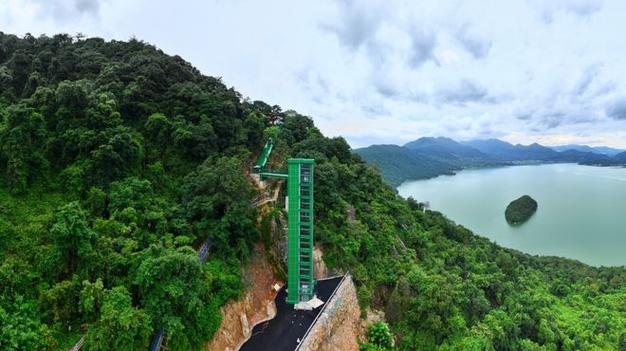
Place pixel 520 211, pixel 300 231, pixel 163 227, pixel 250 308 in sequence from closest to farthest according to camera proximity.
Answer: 1. pixel 163 227
2. pixel 250 308
3. pixel 300 231
4. pixel 520 211

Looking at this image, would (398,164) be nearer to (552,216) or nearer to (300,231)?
(552,216)

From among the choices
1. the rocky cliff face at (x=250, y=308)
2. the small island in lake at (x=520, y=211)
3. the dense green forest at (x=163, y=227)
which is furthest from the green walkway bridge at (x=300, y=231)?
the small island in lake at (x=520, y=211)

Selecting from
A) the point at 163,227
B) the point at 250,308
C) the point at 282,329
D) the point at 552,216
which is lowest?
the point at 552,216

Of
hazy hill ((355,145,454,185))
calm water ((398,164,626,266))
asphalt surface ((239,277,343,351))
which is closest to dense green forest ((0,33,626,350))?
asphalt surface ((239,277,343,351))

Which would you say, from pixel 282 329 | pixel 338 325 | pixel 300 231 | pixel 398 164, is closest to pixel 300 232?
pixel 300 231

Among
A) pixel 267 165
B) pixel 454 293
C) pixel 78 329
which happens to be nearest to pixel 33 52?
pixel 267 165

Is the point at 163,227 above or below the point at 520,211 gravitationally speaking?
above

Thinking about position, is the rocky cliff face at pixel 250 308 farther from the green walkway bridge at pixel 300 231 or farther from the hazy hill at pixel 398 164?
the hazy hill at pixel 398 164
